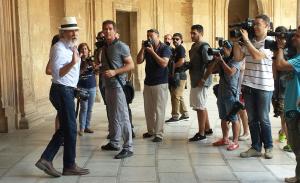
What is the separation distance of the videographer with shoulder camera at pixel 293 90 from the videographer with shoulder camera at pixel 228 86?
5.48ft

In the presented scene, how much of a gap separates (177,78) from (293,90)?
13.4 ft

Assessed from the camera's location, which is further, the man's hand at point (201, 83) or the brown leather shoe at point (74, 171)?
the man's hand at point (201, 83)

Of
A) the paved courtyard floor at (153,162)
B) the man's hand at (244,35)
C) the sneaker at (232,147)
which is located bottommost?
the paved courtyard floor at (153,162)

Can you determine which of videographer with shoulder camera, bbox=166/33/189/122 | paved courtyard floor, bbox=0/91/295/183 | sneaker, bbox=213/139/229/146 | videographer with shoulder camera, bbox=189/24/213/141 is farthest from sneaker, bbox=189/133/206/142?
videographer with shoulder camera, bbox=166/33/189/122

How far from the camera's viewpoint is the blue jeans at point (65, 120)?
15.5ft

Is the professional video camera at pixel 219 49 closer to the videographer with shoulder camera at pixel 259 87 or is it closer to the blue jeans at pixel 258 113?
the videographer with shoulder camera at pixel 259 87

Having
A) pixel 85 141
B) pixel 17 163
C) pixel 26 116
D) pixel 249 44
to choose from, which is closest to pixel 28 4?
pixel 26 116

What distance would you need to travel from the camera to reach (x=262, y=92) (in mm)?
5348

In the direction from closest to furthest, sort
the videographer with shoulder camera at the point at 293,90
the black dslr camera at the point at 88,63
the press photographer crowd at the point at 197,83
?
the videographer with shoulder camera at the point at 293,90 → the press photographer crowd at the point at 197,83 → the black dslr camera at the point at 88,63

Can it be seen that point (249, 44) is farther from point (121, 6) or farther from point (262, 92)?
point (121, 6)

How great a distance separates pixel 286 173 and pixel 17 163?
3.22m

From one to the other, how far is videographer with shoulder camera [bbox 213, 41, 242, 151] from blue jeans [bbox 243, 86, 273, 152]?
46 cm

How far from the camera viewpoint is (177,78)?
8156 mm

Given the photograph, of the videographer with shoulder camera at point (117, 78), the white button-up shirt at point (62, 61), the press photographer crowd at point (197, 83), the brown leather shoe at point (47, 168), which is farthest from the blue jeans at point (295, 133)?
the brown leather shoe at point (47, 168)
